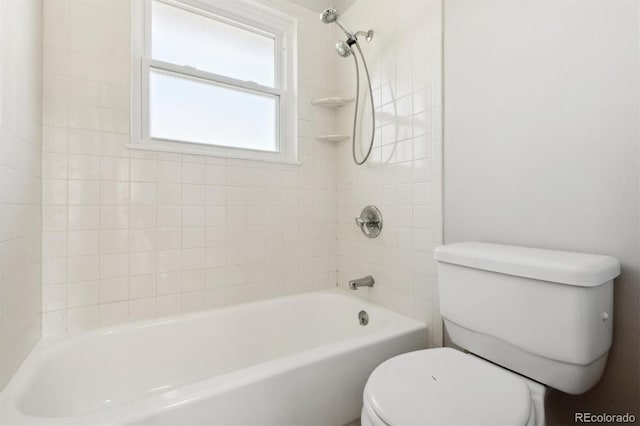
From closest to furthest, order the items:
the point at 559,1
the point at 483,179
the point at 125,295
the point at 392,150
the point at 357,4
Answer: the point at 559,1
the point at 483,179
the point at 125,295
the point at 392,150
the point at 357,4

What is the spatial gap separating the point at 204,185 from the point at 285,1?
1296mm

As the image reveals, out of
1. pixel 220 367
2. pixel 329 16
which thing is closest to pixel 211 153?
pixel 329 16

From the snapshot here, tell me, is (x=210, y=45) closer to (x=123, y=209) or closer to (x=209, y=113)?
(x=209, y=113)

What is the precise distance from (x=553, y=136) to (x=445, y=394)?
89 centimetres

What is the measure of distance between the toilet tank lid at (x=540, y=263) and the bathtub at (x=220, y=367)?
0.48 m

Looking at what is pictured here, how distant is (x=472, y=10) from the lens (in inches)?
48.0

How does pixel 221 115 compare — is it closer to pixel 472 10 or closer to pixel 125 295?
pixel 125 295

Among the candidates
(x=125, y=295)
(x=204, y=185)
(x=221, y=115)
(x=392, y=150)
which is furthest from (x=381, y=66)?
(x=125, y=295)

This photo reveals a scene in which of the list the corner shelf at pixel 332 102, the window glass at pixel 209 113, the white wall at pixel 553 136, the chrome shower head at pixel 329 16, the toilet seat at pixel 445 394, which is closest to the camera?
the toilet seat at pixel 445 394

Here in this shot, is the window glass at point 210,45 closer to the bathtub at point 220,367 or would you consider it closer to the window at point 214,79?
the window at point 214,79

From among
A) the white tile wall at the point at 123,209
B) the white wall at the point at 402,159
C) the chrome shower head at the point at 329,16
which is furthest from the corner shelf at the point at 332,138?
the chrome shower head at the point at 329,16

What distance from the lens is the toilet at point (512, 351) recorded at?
2.34 ft

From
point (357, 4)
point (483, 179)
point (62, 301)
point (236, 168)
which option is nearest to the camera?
point (483, 179)

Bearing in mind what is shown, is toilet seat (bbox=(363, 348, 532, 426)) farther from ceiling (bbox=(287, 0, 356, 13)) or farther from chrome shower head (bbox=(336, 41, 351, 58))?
ceiling (bbox=(287, 0, 356, 13))
